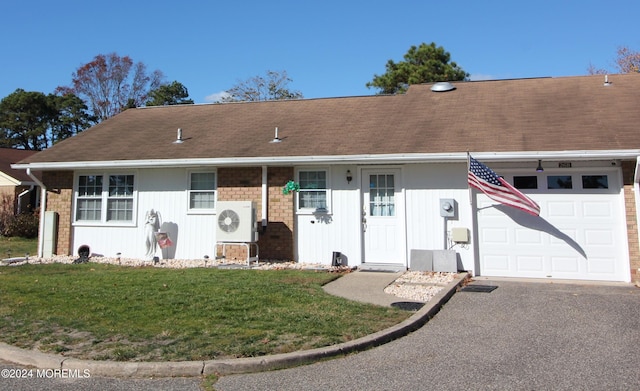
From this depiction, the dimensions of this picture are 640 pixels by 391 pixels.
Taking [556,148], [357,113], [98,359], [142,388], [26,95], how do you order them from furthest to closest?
[26,95], [357,113], [556,148], [98,359], [142,388]

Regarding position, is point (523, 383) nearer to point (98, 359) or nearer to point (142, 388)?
point (142, 388)

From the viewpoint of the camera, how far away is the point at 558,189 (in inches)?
385

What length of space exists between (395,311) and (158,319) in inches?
126

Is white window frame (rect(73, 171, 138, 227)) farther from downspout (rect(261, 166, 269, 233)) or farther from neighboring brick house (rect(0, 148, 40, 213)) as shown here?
neighboring brick house (rect(0, 148, 40, 213))

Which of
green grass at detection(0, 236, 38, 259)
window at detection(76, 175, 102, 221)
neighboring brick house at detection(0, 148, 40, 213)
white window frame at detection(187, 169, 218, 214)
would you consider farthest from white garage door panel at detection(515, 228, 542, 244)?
Answer: neighboring brick house at detection(0, 148, 40, 213)

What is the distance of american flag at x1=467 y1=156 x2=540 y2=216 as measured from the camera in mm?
9414

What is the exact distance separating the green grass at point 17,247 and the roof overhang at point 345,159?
330 centimetres

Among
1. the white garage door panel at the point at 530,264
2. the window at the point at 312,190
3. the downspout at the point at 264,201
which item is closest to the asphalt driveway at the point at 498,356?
the white garage door panel at the point at 530,264

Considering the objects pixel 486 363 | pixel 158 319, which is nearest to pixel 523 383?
pixel 486 363

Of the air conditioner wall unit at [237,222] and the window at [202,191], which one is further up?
the window at [202,191]

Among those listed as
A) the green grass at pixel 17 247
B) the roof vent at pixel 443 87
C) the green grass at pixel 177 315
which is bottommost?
the green grass at pixel 177 315

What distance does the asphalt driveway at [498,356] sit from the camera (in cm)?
414

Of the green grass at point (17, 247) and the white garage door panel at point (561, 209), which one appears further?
the green grass at point (17, 247)

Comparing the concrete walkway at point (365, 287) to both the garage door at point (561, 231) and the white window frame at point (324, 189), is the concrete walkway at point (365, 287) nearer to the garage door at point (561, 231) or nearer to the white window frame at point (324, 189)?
the white window frame at point (324, 189)
